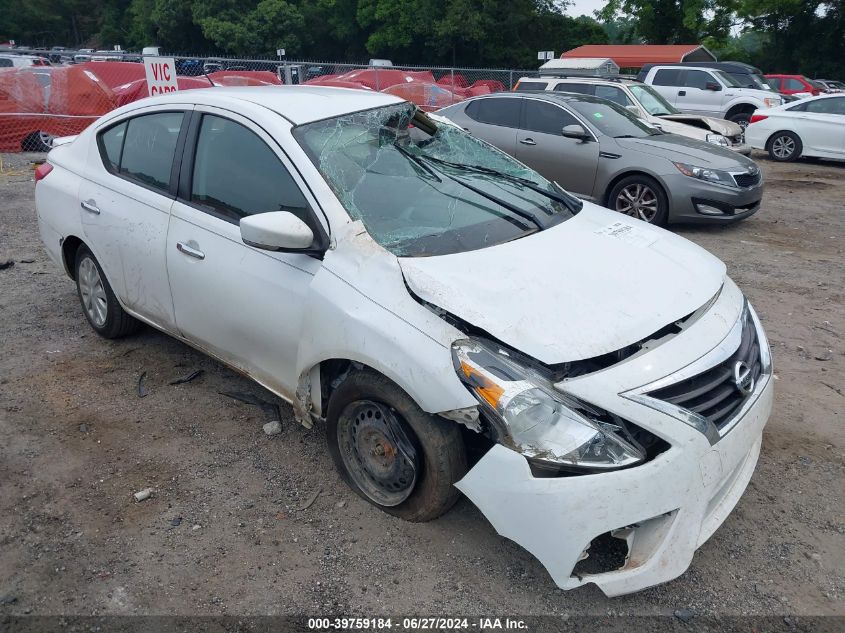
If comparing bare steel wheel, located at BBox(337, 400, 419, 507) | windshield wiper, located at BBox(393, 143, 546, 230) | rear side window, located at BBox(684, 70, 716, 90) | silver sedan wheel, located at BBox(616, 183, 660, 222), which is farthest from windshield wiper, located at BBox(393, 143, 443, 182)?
rear side window, located at BBox(684, 70, 716, 90)

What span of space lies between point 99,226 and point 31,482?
1637 mm

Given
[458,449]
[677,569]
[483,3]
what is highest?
[483,3]

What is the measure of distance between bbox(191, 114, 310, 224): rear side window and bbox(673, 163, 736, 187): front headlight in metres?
5.80

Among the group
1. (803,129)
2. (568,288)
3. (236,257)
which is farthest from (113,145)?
(803,129)

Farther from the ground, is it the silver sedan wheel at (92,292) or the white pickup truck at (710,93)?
the white pickup truck at (710,93)

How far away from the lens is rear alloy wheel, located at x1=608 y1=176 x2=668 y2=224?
7.71 metres

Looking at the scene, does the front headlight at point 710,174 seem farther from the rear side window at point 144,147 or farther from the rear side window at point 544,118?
the rear side window at point 144,147

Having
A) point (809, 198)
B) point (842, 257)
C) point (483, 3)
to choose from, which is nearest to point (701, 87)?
point (809, 198)

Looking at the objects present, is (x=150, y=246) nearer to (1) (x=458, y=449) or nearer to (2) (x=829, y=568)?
(1) (x=458, y=449)

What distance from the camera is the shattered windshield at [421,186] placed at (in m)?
3.00

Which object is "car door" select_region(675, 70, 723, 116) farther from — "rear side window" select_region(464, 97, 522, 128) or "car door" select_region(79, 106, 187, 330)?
"car door" select_region(79, 106, 187, 330)

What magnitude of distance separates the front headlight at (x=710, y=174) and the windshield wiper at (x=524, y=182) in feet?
14.6

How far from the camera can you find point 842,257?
6.94 meters

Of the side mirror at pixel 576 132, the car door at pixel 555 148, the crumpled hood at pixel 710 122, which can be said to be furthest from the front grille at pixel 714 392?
the crumpled hood at pixel 710 122
